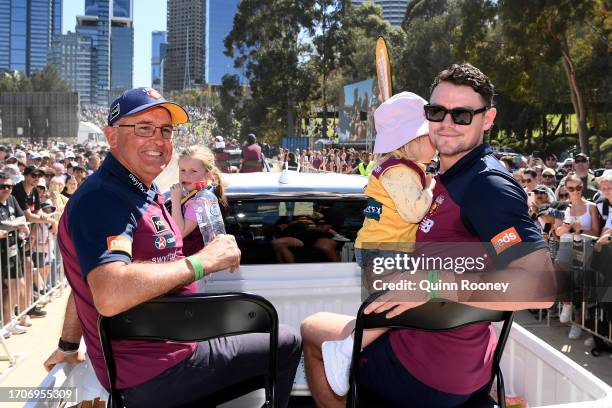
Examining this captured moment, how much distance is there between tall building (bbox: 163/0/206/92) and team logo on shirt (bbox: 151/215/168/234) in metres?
185

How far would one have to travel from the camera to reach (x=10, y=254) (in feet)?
23.8

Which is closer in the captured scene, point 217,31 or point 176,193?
point 176,193

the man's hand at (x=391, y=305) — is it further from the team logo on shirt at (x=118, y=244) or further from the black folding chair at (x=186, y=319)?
the team logo on shirt at (x=118, y=244)

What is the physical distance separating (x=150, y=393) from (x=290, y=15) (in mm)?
54023

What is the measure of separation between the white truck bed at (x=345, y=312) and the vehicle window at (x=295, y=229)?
84 cm

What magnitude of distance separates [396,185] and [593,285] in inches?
207

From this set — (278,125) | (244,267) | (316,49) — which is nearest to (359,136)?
(316,49)

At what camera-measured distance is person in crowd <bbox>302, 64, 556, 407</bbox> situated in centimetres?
199

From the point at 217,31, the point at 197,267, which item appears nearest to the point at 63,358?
the point at 197,267

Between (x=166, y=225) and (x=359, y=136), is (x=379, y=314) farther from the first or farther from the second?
(x=359, y=136)

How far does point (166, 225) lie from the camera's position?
7.93 ft

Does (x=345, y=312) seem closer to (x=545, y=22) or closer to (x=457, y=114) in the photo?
(x=457, y=114)

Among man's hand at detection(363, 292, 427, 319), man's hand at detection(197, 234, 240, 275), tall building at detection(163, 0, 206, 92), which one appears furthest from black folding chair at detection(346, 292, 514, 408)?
tall building at detection(163, 0, 206, 92)

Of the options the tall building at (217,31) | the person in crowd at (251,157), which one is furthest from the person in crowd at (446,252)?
the tall building at (217,31)
